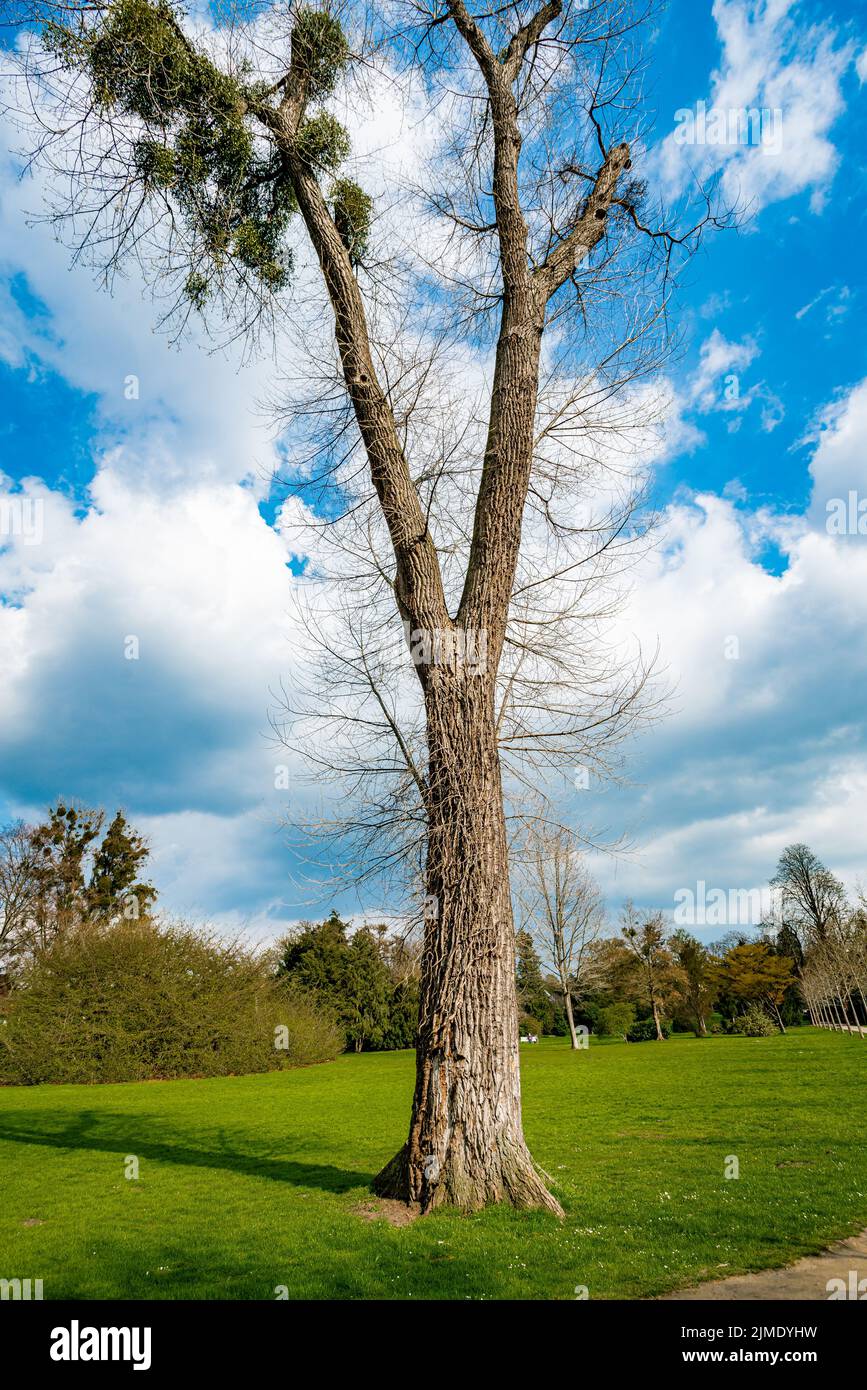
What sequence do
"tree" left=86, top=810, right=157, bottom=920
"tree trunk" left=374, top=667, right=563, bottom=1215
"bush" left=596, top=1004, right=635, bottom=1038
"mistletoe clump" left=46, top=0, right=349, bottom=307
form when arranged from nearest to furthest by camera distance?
1. "tree trunk" left=374, top=667, right=563, bottom=1215
2. "mistletoe clump" left=46, top=0, right=349, bottom=307
3. "tree" left=86, top=810, right=157, bottom=920
4. "bush" left=596, top=1004, right=635, bottom=1038

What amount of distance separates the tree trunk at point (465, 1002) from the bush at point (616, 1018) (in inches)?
1783

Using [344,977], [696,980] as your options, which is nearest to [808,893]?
[696,980]

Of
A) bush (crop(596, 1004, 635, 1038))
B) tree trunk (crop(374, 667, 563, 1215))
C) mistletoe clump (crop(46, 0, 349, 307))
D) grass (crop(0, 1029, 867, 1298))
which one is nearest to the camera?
grass (crop(0, 1029, 867, 1298))

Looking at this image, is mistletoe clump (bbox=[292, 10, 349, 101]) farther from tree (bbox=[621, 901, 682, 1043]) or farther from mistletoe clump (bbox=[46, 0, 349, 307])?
tree (bbox=[621, 901, 682, 1043])

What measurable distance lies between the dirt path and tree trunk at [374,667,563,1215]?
1685mm

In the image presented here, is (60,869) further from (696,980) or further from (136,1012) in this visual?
(696,980)

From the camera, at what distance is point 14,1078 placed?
21.6 meters

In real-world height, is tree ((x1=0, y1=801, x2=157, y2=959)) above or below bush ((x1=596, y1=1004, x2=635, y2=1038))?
above

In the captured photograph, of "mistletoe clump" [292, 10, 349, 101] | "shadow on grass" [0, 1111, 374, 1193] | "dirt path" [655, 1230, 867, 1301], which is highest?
"mistletoe clump" [292, 10, 349, 101]

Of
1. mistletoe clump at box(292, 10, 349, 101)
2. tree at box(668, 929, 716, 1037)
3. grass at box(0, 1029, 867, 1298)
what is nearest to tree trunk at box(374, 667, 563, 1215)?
grass at box(0, 1029, 867, 1298)

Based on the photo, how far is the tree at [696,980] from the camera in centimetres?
4459

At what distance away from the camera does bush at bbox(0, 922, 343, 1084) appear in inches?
850

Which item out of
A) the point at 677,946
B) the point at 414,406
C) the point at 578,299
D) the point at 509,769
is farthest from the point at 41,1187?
the point at 677,946

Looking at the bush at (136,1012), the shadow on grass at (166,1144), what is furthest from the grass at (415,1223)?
the bush at (136,1012)
